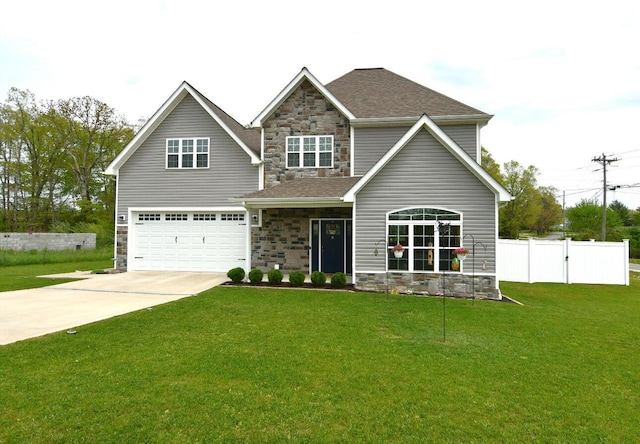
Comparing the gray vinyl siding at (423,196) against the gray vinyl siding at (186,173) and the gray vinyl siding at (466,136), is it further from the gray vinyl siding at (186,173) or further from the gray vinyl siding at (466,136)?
the gray vinyl siding at (186,173)

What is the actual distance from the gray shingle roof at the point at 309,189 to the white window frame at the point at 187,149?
11.3ft

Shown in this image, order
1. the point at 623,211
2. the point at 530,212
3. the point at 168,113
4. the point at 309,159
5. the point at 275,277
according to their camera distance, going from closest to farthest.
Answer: the point at 275,277 < the point at 309,159 < the point at 168,113 < the point at 530,212 < the point at 623,211

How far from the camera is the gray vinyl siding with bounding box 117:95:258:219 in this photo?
14531 mm

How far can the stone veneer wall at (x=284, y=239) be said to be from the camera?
45.2ft

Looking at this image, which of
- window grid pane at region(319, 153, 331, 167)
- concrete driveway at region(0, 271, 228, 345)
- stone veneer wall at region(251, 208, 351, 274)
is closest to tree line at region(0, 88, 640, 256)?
concrete driveway at region(0, 271, 228, 345)

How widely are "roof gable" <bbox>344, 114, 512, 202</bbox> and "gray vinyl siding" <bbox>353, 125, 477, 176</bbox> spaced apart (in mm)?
3120

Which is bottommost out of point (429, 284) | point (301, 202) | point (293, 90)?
point (429, 284)

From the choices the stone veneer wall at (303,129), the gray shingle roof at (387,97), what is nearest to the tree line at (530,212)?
the gray shingle roof at (387,97)

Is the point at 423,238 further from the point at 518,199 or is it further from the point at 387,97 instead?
the point at 518,199

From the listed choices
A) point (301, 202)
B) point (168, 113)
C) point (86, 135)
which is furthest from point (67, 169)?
point (301, 202)

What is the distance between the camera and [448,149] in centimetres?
1042

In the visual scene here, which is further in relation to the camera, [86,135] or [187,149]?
[86,135]

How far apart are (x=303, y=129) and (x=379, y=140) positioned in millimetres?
3014

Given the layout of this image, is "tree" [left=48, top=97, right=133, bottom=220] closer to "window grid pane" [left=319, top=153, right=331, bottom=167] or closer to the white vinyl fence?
"window grid pane" [left=319, top=153, right=331, bottom=167]
